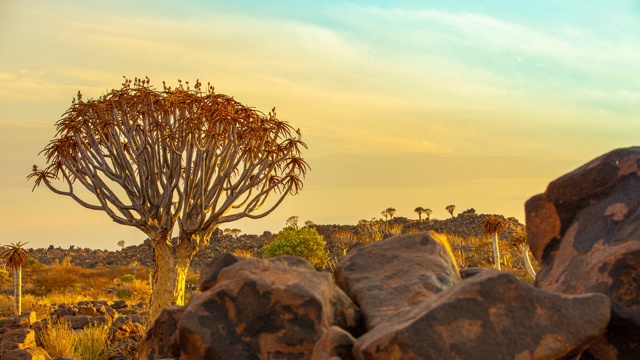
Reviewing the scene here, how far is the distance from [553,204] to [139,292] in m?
31.1

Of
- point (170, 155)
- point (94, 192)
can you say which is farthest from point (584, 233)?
point (94, 192)

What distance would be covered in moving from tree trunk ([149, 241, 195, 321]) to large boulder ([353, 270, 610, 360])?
1492cm

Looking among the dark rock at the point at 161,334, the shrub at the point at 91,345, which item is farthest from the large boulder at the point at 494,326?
the shrub at the point at 91,345

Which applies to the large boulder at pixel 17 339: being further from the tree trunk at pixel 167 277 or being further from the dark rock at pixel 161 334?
the dark rock at pixel 161 334

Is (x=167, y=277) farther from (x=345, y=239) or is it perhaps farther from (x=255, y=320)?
(x=345, y=239)

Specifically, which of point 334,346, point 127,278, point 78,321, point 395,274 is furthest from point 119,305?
point 334,346

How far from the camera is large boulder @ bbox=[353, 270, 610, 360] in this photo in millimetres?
4191

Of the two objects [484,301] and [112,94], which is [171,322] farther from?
[112,94]

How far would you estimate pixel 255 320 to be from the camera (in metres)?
5.09

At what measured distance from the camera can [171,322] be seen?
7668 millimetres

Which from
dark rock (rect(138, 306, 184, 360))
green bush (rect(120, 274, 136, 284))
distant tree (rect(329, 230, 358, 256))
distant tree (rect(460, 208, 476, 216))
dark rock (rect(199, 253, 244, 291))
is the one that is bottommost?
green bush (rect(120, 274, 136, 284))

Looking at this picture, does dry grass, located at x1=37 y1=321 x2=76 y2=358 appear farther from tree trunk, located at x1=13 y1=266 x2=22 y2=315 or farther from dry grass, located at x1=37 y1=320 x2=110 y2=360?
tree trunk, located at x1=13 y1=266 x2=22 y2=315

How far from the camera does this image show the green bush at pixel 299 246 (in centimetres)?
3275

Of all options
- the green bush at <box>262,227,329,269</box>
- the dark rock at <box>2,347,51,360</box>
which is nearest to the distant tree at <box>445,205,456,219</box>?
the green bush at <box>262,227,329,269</box>
